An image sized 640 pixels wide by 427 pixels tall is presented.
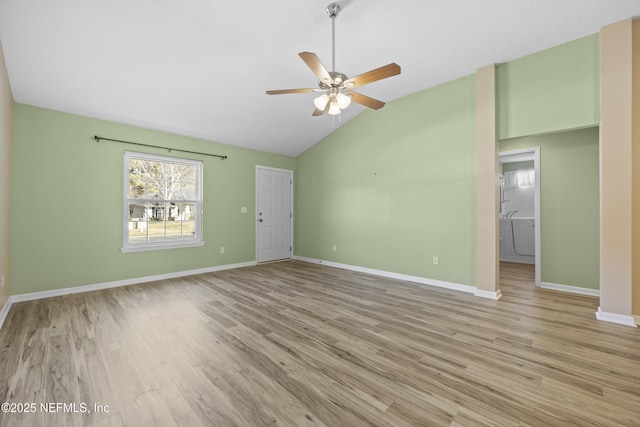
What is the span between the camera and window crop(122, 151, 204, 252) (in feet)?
13.7

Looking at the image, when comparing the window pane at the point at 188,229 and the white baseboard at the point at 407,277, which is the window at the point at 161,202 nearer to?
the window pane at the point at 188,229

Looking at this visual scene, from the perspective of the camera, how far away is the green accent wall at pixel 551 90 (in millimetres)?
2941

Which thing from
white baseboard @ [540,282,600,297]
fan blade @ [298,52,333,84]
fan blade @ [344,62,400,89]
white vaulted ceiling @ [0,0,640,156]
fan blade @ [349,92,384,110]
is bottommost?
white baseboard @ [540,282,600,297]

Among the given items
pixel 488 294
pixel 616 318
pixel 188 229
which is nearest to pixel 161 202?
pixel 188 229

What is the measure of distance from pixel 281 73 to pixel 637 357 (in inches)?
180

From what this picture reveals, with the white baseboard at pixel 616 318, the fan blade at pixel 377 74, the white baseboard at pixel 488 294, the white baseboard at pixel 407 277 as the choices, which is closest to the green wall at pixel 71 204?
the white baseboard at pixel 407 277

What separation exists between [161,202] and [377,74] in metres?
4.08

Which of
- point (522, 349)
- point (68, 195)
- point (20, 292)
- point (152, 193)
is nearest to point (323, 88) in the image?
point (522, 349)

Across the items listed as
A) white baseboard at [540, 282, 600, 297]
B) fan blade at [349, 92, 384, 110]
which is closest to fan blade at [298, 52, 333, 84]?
fan blade at [349, 92, 384, 110]

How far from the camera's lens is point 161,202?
4.48 meters

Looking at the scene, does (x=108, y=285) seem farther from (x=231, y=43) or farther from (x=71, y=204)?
(x=231, y=43)

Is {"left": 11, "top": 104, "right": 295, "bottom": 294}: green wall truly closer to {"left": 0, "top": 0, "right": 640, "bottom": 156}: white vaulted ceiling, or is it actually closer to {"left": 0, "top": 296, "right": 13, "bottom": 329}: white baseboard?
{"left": 0, "top": 296, "right": 13, "bottom": 329}: white baseboard

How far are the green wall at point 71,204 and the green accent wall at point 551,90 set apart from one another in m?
Answer: 5.10

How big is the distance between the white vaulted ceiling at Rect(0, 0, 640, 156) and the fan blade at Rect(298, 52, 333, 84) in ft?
2.62
